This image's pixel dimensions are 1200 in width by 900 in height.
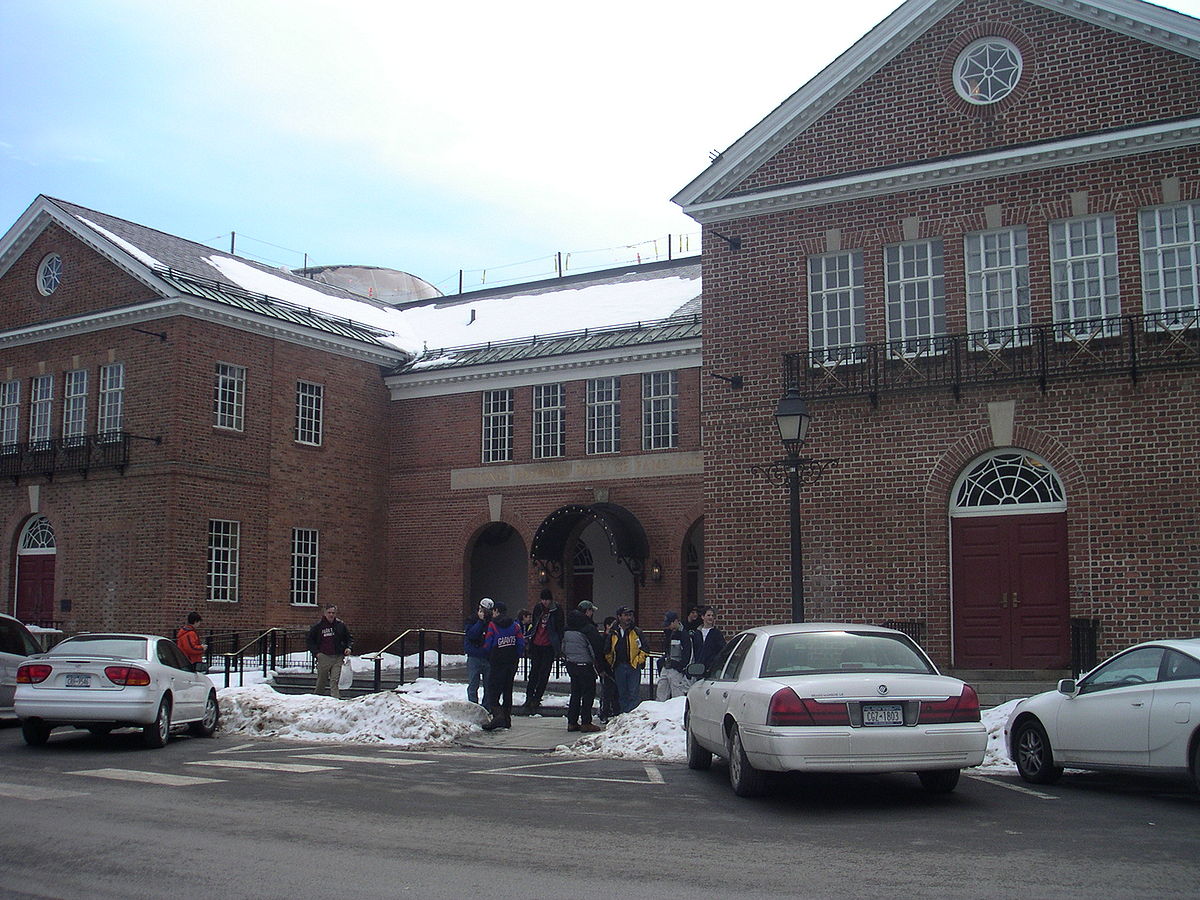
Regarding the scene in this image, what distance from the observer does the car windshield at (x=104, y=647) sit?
1498 cm

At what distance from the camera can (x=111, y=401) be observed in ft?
100

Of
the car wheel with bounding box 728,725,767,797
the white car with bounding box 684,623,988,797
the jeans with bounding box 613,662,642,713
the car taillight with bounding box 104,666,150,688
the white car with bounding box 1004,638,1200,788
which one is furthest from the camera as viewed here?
the jeans with bounding box 613,662,642,713

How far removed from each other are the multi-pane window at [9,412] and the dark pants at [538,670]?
1933 cm

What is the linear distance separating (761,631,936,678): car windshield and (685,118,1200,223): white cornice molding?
11399 mm

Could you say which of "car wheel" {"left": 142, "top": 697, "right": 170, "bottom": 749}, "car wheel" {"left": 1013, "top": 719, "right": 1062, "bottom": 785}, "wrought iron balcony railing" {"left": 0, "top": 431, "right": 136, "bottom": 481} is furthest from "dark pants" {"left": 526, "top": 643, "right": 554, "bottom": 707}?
"wrought iron balcony railing" {"left": 0, "top": 431, "right": 136, "bottom": 481}

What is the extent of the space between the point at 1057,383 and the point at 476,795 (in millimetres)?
12041

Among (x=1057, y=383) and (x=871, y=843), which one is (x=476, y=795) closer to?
(x=871, y=843)

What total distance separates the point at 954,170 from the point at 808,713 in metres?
12.9

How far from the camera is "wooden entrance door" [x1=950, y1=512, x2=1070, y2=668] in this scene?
1916 cm

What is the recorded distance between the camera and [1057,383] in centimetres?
1917

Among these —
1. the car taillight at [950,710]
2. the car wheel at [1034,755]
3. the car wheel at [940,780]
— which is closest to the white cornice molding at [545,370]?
the car wheel at [1034,755]

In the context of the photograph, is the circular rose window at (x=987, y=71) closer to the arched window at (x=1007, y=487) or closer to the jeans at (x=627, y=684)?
the arched window at (x=1007, y=487)

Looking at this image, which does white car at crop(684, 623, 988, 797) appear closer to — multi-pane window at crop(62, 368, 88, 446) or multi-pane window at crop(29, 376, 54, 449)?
multi-pane window at crop(62, 368, 88, 446)

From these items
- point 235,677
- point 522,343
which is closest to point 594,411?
point 522,343
